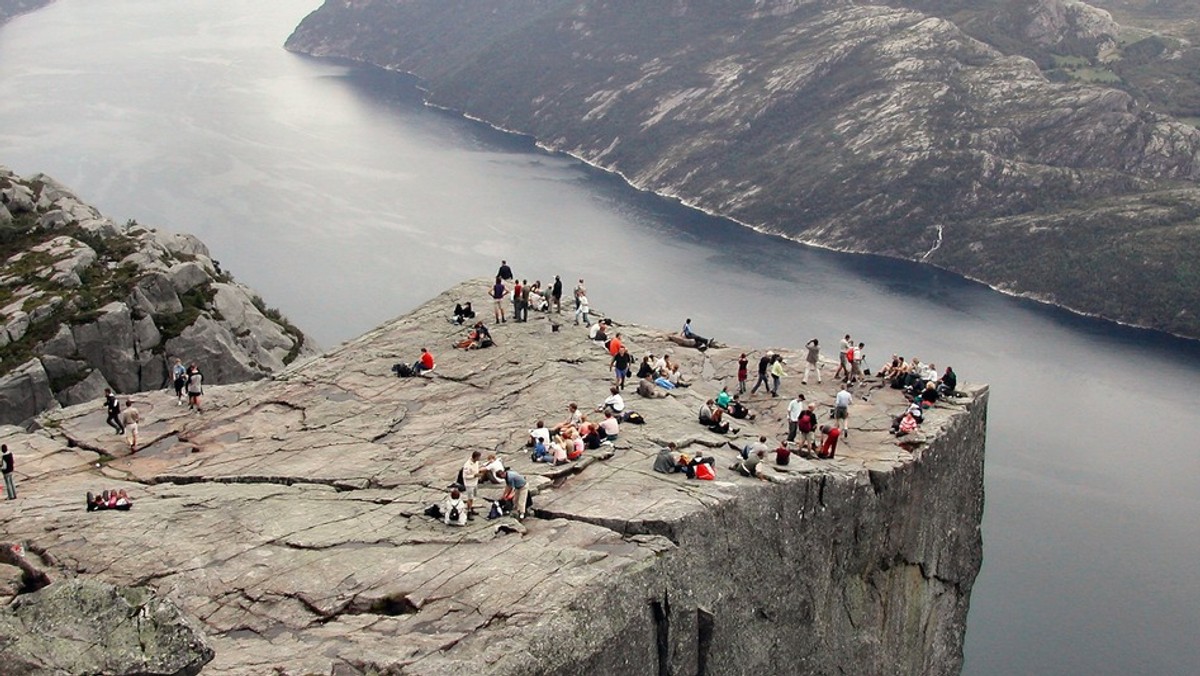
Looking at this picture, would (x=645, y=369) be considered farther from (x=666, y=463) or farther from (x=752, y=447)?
(x=666, y=463)

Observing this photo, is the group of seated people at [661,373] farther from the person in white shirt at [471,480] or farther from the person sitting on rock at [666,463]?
the person in white shirt at [471,480]

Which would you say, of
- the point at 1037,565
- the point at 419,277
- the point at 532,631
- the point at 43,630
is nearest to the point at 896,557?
the point at 532,631

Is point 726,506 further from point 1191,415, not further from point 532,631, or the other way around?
point 1191,415

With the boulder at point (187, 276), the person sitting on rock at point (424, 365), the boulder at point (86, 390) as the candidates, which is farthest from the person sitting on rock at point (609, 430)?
the boulder at point (187, 276)

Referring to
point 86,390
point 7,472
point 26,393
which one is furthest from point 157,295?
point 7,472

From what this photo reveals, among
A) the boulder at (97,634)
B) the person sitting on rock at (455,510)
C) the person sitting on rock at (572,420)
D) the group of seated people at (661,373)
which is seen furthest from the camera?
the group of seated people at (661,373)

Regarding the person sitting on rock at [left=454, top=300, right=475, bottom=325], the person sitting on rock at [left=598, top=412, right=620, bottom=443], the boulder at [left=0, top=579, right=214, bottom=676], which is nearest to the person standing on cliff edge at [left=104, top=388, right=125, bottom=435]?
the person sitting on rock at [left=454, top=300, right=475, bottom=325]
